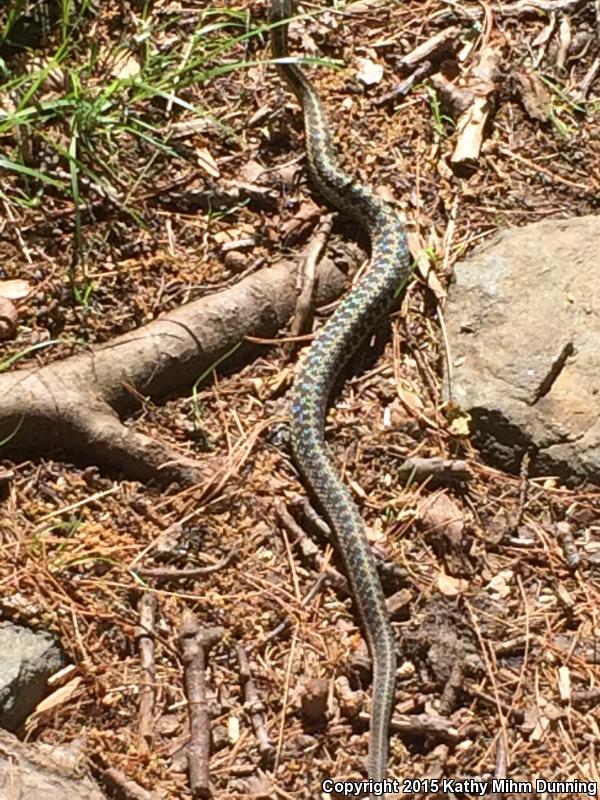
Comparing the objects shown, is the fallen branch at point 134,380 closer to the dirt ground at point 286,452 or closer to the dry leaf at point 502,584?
the dirt ground at point 286,452

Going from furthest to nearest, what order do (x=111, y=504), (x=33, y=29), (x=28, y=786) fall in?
1. (x=33, y=29)
2. (x=111, y=504)
3. (x=28, y=786)

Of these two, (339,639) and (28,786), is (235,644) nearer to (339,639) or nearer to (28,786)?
(339,639)

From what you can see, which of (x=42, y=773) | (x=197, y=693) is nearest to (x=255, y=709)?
(x=197, y=693)

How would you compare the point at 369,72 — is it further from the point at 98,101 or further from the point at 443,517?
the point at 443,517

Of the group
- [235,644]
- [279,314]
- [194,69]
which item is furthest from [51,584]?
[194,69]

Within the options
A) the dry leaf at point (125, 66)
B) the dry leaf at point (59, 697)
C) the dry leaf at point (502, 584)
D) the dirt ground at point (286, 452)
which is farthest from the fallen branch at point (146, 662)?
the dry leaf at point (125, 66)

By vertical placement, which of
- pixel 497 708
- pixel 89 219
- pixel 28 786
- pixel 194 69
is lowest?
pixel 497 708
